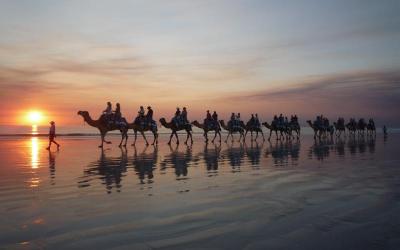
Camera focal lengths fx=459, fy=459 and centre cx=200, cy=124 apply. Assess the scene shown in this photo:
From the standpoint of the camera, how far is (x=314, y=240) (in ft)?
17.0

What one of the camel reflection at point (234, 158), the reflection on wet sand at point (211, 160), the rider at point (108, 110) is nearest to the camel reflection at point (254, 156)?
the camel reflection at point (234, 158)

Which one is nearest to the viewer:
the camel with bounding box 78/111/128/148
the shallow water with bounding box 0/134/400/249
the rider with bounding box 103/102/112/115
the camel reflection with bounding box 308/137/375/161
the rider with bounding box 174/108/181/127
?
the shallow water with bounding box 0/134/400/249

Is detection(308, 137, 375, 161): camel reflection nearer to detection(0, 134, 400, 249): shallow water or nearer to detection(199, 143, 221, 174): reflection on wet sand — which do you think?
detection(199, 143, 221, 174): reflection on wet sand

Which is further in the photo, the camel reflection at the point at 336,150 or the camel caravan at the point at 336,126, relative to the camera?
the camel caravan at the point at 336,126

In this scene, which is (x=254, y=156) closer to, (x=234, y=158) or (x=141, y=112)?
(x=234, y=158)

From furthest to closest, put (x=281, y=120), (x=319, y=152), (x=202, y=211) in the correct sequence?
1. (x=281, y=120)
2. (x=319, y=152)
3. (x=202, y=211)

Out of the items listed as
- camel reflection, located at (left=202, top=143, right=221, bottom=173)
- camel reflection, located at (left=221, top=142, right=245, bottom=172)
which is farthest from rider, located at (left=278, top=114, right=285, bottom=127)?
camel reflection, located at (left=202, top=143, right=221, bottom=173)

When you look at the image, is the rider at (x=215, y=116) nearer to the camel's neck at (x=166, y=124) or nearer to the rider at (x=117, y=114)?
the camel's neck at (x=166, y=124)

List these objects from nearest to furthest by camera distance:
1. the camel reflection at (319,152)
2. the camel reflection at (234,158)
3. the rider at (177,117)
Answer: the camel reflection at (234,158)
the camel reflection at (319,152)
the rider at (177,117)

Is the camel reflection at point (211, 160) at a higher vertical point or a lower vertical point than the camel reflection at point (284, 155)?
higher

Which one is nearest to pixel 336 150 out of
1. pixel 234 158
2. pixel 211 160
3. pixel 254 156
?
pixel 254 156

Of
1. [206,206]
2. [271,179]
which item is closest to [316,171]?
[271,179]

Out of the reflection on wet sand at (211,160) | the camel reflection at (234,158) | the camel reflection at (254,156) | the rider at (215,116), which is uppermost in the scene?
the rider at (215,116)

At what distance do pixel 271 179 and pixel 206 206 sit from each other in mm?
3911
